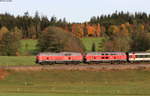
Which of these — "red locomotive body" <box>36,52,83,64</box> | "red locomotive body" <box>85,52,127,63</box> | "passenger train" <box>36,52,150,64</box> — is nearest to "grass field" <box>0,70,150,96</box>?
"red locomotive body" <box>36,52,83,64</box>

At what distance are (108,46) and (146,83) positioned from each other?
86.2 m

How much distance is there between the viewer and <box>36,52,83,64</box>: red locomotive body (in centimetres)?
8888

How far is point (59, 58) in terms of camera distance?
3524 inches

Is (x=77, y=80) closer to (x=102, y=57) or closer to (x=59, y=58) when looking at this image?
(x=59, y=58)

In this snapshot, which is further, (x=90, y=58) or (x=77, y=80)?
(x=90, y=58)

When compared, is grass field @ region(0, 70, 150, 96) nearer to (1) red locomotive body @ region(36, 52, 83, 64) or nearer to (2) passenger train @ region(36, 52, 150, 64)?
(1) red locomotive body @ region(36, 52, 83, 64)

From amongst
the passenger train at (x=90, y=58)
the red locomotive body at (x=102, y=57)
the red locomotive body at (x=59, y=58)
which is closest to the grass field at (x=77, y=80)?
the red locomotive body at (x=59, y=58)

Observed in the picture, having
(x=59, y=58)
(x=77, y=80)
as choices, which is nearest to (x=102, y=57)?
(x=59, y=58)

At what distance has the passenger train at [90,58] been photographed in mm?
89125

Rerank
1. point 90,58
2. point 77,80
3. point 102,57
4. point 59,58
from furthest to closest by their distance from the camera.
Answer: point 102,57, point 90,58, point 59,58, point 77,80

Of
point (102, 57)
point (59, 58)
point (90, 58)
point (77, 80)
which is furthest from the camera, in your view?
point (102, 57)

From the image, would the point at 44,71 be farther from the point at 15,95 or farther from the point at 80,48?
the point at 80,48

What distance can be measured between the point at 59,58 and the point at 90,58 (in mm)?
7793

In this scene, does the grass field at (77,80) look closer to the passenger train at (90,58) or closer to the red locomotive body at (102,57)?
the passenger train at (90,58)
